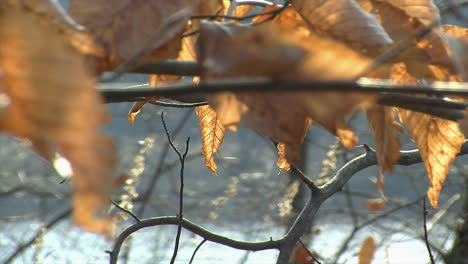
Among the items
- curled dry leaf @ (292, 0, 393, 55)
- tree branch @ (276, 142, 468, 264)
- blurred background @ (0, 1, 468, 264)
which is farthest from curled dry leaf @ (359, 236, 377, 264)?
blurred background @ (0, 1, 468, 264)

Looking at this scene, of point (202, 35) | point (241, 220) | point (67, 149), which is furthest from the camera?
point (241, 220)

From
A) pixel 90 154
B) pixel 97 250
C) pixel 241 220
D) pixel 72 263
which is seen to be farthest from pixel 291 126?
pixel 241 220

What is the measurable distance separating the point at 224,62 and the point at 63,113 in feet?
0.27

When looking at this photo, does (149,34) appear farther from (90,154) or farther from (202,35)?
(90,154)

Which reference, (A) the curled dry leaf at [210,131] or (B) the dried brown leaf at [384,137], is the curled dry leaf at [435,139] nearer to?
(B) the dried brown leaf at [384,137]

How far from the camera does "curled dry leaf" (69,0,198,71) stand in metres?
0.37

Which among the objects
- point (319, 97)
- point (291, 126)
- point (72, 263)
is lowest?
point (72, 263)

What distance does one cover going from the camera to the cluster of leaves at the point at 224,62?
247mm

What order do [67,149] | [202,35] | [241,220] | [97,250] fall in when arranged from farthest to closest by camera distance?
[241,220] → [97,250] → [202,35] → [67,149]

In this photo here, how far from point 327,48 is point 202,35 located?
9 cm

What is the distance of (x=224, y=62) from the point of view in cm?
30

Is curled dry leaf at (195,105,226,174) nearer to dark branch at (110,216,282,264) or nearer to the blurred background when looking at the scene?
dark branch at (110,216,282,264)

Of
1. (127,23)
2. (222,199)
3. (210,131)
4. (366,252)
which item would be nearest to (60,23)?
(127,23)

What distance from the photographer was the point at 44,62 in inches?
Answer: 10.1
